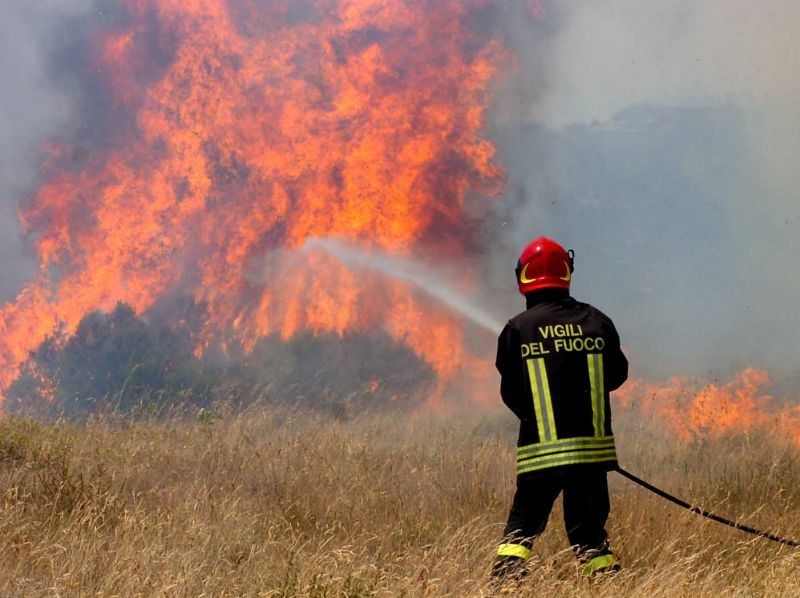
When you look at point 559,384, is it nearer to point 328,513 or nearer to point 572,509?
point 572,509

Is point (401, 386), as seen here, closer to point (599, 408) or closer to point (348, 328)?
point (348, 328)

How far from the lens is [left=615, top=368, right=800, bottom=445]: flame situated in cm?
1122

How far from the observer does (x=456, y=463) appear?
28.1 feet

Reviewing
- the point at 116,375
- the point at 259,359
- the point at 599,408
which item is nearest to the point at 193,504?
the point at 599,408

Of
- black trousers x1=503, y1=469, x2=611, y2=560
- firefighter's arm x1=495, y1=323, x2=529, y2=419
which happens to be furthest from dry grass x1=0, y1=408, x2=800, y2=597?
firefighter's arm x1=495, y1=323, x2=529, y2=419

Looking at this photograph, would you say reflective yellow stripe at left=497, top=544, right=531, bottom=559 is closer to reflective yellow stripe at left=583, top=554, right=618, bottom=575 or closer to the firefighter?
the firefighter

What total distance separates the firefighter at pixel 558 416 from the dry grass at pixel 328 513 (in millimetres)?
247

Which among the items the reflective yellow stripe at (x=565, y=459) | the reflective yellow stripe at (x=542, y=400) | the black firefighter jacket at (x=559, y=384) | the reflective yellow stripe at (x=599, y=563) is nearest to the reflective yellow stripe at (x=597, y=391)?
the black firefighter jacket at (x=559, y=384)

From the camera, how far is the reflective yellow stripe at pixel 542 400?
519 centimetres

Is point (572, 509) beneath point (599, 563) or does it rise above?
above

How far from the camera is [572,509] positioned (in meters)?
5.29

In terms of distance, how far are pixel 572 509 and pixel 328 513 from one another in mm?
2362

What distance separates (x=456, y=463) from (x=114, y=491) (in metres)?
3.10

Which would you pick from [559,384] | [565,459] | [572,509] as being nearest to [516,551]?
[572,509]
